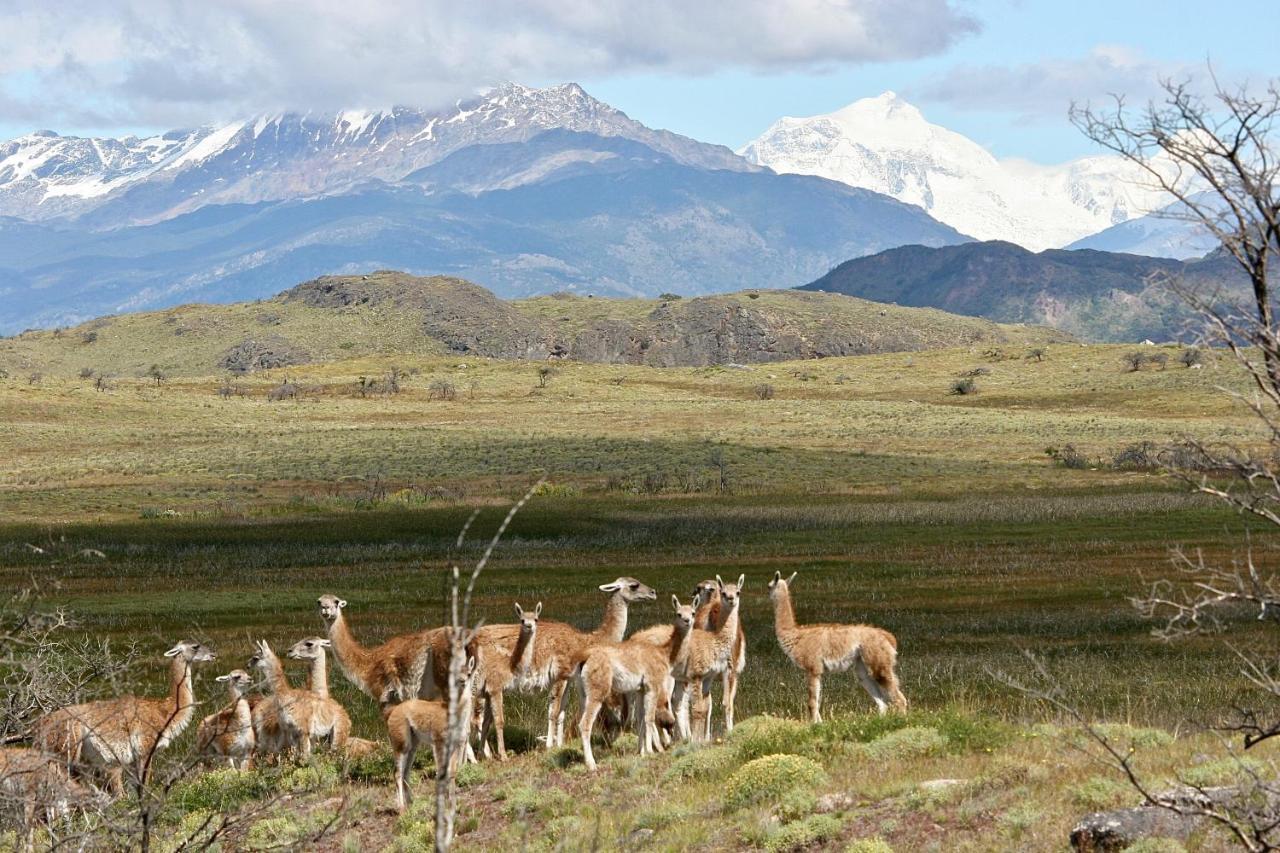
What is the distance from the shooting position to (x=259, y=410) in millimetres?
120375

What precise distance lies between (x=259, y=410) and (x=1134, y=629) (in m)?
101

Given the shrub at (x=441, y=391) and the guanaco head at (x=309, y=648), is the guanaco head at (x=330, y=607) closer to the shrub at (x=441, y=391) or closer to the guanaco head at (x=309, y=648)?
the guanaco head at (x=309, y=648)

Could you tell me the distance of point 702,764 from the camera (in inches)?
604

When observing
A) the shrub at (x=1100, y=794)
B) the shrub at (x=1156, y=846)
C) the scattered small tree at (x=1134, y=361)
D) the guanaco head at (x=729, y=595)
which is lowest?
the shrub at (x=1100, y=794)

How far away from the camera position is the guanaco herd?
15.1 meters

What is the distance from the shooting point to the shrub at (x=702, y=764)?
49.6ft

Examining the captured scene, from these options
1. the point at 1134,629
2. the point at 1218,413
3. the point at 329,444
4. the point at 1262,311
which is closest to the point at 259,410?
the point at 329,444

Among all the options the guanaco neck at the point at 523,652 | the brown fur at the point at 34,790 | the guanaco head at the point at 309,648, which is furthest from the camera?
the guanaco head at the point at 309,648

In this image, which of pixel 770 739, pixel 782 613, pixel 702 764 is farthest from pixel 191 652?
pixel 782 613

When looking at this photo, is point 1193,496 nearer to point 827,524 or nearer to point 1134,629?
point 827,524

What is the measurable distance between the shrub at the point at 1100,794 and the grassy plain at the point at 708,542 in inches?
1.7

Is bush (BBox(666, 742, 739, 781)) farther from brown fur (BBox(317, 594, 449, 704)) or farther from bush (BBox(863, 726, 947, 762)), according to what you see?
brown fur (BBox(317, 594, 449, 704))

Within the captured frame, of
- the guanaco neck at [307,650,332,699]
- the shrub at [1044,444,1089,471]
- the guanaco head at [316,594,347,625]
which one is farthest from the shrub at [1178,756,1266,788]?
the shrub at [1044,444,1089,471]

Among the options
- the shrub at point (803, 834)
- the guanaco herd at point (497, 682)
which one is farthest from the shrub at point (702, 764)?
the shrub at point (803, 834)
